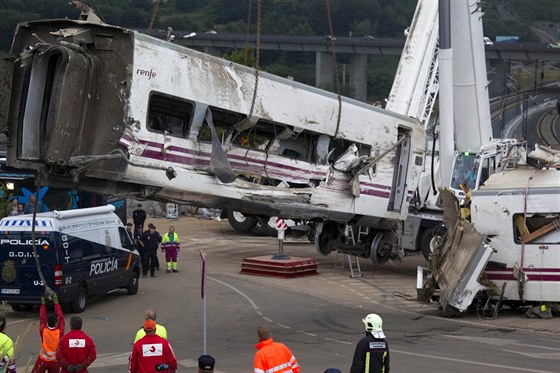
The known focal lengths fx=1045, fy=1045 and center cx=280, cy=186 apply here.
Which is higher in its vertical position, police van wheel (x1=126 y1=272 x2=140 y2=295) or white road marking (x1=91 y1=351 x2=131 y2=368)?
police van wheel (x1=126 y1=272 x2=140 y2=295)

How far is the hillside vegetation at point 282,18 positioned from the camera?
9719cm

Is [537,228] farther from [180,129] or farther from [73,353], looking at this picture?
[73,353]

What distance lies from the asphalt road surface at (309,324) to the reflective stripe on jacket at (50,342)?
275 cm

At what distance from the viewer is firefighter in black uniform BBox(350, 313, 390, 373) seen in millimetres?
11180

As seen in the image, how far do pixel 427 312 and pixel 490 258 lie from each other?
6.40 ft

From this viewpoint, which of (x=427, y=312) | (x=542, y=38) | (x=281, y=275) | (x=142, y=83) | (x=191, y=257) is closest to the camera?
(x=142, y=83)

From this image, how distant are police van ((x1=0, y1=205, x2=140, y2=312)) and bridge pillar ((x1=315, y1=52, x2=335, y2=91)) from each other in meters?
72.4

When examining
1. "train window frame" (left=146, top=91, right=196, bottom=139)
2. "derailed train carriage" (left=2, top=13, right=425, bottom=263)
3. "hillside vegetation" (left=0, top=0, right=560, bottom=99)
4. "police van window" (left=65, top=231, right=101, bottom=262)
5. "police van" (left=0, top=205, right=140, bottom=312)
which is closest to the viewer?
"derailed train carriage" (left=2, top=13, right=425, bottom=263)

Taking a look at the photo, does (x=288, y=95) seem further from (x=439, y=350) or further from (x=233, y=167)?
(x=439, y=350)

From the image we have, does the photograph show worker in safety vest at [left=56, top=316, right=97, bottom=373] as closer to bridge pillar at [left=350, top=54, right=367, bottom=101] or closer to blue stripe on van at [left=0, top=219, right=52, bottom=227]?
blue stripe on van at [left=0, top=219, right=52, bottom=227]

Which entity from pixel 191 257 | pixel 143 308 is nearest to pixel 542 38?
pixel 191 257

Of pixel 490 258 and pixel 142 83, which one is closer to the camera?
pixel 142 83

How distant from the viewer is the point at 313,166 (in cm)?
1983

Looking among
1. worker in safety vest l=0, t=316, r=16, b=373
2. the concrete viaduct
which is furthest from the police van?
the concrete viaduct
